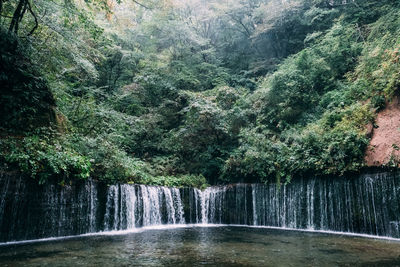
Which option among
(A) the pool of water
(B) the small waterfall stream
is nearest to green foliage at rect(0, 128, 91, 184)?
(B) the small waterfall stream

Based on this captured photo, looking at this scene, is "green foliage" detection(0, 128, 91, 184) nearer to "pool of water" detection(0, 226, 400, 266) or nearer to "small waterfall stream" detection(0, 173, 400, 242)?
"small waterfall stream" detection(0, 173, 400, 242)

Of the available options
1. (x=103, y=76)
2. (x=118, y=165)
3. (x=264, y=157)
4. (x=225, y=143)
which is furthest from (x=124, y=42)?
(x=264, y=157)

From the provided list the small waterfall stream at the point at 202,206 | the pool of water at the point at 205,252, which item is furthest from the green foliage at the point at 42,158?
the pool of water at the point at 205,252

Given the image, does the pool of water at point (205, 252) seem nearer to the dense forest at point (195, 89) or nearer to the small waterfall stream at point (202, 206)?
the small waterfall stream at point (202, 206)

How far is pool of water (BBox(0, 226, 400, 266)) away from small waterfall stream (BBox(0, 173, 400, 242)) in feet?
3.05

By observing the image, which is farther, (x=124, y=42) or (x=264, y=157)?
(x=124, y=42)

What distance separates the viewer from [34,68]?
31.6 ft

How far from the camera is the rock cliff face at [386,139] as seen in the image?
28.2ft

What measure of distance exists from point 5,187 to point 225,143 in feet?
38.9

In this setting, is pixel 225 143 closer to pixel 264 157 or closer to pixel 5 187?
pixel 264 157

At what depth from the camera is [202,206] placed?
13672mm

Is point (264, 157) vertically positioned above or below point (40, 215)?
above

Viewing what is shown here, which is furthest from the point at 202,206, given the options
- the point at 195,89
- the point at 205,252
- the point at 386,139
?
the point at 195,89

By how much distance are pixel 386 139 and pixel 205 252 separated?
24.6 feet
